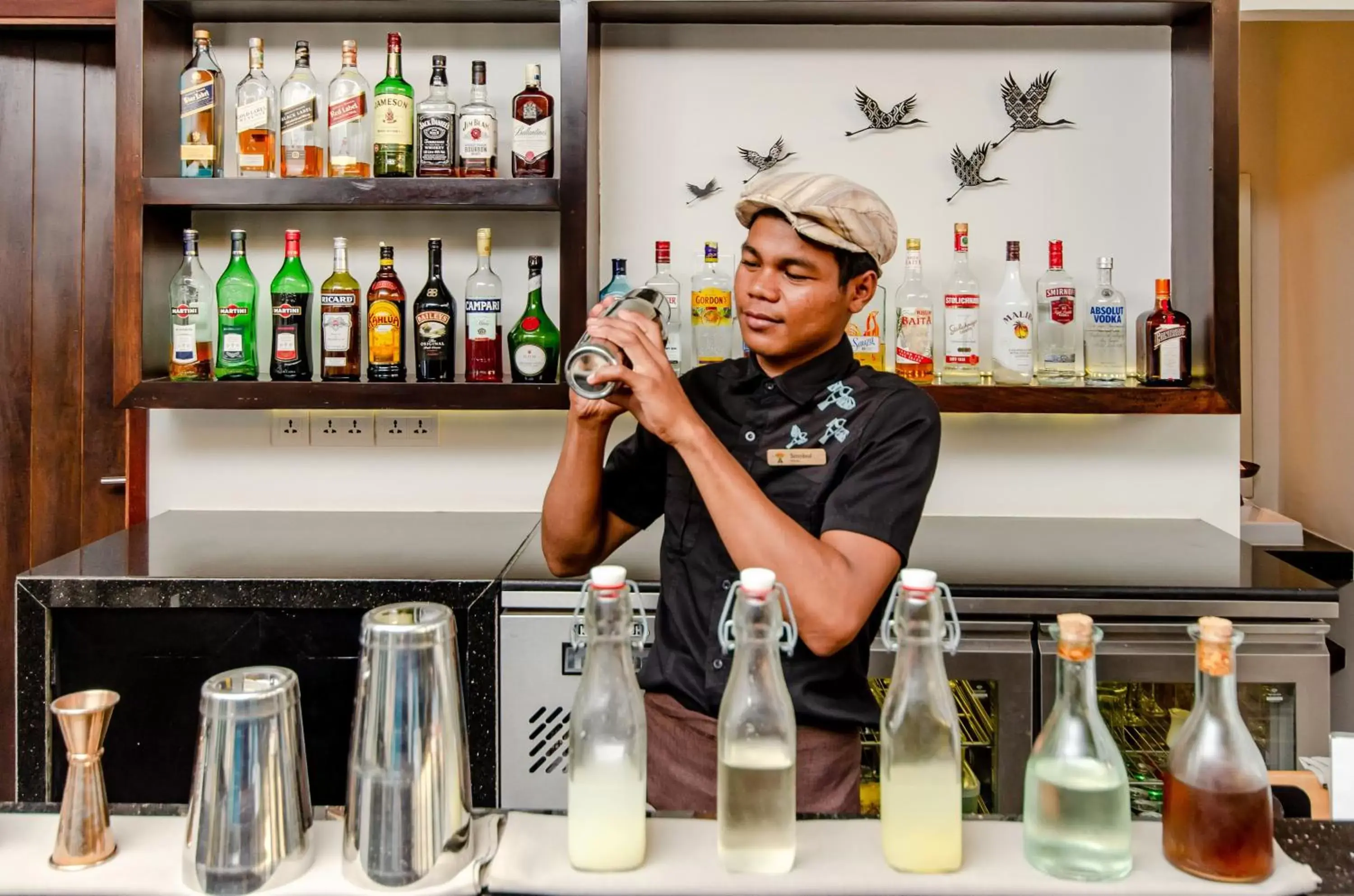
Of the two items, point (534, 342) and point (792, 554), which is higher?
point (534, 342)

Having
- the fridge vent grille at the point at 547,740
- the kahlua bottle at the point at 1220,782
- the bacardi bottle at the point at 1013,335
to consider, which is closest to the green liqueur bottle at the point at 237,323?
the fridge vent grille at the point at 547,740

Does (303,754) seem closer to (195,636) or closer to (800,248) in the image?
(800,248)

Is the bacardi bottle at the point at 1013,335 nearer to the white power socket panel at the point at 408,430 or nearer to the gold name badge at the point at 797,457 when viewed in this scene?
the gold name badge at the point at 797,457

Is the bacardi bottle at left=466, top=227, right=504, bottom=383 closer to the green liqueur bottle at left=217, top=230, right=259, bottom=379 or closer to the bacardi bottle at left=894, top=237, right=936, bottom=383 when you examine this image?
the green liqueur bottle at left=217, top=230, right=259, bottom=379

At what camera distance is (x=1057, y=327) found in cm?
242

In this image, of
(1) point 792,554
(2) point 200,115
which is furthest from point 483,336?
(1) point 792,554

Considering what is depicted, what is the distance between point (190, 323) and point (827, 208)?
5.42 feet

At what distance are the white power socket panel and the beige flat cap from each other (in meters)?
1.50

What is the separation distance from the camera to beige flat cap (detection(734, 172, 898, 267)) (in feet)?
3.89

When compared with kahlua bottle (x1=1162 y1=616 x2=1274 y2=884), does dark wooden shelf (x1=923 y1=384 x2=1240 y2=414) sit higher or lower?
Result: higher

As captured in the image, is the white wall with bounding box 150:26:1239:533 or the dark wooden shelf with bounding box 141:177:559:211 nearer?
the dark wooden shelf with bounding box 141:177:559:211

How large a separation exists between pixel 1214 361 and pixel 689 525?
1461 millimetres

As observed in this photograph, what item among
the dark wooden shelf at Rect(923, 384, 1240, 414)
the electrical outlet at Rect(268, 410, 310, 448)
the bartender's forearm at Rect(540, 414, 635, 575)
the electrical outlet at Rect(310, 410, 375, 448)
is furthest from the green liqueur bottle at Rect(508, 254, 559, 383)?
the bartender's forearm at Rect(540, 414, 635, 575)

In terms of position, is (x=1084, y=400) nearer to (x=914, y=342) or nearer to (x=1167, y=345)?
(x=1167, y=345)
